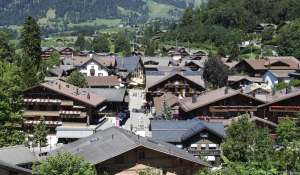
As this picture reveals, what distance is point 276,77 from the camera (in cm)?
6625

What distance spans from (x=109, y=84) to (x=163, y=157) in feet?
133

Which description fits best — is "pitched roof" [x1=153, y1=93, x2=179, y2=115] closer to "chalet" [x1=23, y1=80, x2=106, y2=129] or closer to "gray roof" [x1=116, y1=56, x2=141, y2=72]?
"chalet" [x1=23, y1=80, x2=106, y2=129]

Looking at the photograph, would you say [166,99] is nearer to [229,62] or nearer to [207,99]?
[207,99]

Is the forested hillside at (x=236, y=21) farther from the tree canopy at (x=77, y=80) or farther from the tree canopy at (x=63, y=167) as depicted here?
the tree canopy at (x=63, y=167)

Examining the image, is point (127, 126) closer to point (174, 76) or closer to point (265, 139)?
point (174, 76)

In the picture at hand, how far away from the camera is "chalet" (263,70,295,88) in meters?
65.7

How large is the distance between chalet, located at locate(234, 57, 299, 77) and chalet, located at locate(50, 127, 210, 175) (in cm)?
4669

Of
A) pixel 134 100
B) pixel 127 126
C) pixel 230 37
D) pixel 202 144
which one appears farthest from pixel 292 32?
pixel 202 144

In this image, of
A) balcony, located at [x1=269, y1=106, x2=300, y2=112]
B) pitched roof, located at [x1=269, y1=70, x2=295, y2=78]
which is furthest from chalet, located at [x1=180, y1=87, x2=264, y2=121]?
pitched roof, located at [x1=269, y1=70, x2=295, y2=78]

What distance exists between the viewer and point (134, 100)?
63.5 meters

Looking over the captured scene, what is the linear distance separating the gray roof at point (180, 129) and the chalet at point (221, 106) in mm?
5731

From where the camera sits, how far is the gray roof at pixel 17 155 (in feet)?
74.5

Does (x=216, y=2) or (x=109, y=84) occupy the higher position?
(x=216, y=2)

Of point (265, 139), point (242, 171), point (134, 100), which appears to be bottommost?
point (134, 100)
